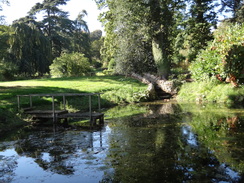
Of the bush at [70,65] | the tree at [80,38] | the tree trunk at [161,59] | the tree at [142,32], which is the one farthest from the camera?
the tree at [80,38]

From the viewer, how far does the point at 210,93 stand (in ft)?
57.2

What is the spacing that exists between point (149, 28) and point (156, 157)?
18.4 m

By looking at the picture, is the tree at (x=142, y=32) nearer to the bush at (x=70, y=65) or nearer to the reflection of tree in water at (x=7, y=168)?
the bush at (x=70, y=65)

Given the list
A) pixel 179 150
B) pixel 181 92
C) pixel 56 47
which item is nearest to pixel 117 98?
pixel 181 92

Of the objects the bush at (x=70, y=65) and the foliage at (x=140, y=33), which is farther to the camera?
the bush at (x=70, y=65)

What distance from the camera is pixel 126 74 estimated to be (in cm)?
2819

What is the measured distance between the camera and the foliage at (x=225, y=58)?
1559 centimetres

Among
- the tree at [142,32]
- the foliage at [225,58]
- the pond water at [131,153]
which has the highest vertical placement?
the tree at [142,32]

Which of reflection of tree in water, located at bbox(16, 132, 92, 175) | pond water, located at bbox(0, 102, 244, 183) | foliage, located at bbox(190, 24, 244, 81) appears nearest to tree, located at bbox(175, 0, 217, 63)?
foliage, located at bbox(190, 24, 244, 81)

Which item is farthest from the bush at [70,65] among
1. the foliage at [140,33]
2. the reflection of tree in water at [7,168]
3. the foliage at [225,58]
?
the reflection of tree in water at [7,168]

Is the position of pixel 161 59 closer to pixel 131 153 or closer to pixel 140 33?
pixel 140 33

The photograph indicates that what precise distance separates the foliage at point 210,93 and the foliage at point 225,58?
67cm

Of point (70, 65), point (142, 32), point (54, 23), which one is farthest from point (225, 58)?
point (54, 23)

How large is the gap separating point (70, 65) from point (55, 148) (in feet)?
79.7
